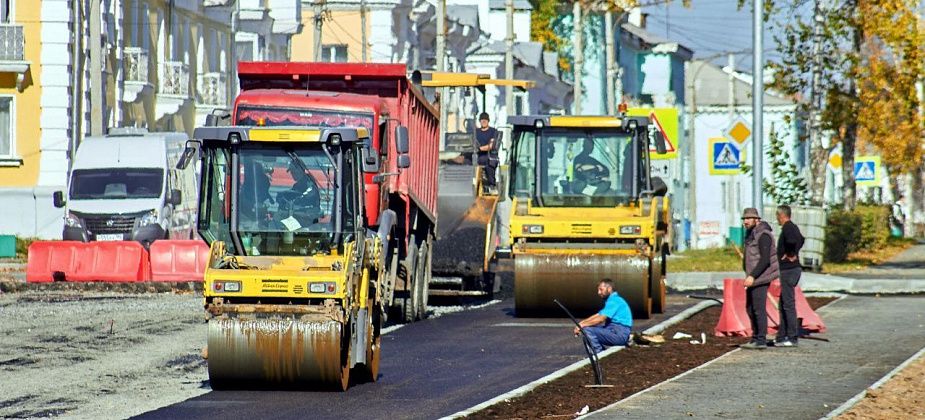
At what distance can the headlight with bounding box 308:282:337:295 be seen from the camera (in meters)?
15.6

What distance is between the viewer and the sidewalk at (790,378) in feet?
46.7

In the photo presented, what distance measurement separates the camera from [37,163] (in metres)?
42.8

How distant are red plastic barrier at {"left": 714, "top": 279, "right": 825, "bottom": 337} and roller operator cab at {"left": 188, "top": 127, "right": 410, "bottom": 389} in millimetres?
5930

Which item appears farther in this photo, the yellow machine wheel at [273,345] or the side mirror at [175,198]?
the side mirror at [175,198]

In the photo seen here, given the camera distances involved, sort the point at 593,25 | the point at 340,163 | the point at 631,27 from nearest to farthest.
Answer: the point at 340,163 → the point at 593,25 → the point at 631,27

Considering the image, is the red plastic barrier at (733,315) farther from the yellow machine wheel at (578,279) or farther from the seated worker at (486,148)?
the seated worker at (486,148)

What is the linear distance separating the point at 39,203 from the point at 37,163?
1055 millimetres

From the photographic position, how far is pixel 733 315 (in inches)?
852

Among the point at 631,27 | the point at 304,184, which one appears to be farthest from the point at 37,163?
the point at 631,27

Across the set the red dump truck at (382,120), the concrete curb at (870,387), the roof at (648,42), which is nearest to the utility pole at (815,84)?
the red dump truck at (382,120)

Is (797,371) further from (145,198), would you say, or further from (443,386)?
(145,198)

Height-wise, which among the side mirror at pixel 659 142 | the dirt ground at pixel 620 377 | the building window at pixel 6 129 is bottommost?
the dirt ground at pixel 620 377

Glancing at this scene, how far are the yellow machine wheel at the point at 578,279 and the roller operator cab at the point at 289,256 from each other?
6.87m

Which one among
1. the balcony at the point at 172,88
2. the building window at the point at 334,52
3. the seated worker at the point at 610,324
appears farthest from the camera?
the building window at the point at 334,52
